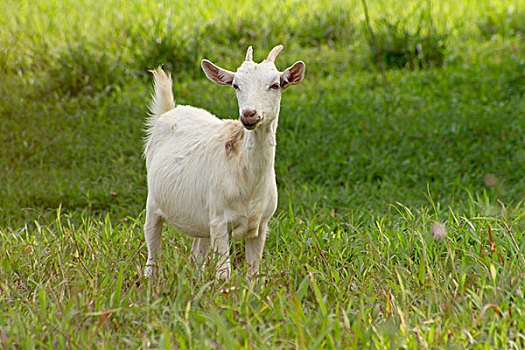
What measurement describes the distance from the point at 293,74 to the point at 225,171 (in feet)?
2.14

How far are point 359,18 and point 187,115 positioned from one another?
20.6 feet

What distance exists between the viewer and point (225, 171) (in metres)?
3.84

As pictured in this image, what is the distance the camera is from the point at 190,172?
4094 mm

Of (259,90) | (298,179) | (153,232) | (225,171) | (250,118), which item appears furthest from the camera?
(298,179)

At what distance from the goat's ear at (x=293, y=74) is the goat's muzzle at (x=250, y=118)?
1.18 feet

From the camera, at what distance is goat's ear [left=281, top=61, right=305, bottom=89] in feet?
12.0

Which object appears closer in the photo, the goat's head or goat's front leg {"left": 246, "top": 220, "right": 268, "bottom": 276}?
the goat's head

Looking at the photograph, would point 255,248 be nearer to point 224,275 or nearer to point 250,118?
point 224,275

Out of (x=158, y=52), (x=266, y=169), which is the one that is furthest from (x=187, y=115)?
(x=158, y=52)

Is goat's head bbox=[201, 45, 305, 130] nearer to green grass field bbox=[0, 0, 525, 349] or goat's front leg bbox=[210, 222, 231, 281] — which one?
goat's front leg bbox=[210, 222, 231, 281]

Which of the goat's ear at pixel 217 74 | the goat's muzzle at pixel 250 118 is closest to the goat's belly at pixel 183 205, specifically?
the goat's ear at pixel 217 74

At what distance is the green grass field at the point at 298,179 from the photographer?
125 inches

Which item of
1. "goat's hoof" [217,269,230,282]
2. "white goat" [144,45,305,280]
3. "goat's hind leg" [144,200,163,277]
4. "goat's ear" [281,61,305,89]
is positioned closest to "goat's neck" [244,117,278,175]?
"white goat" [144,45,305,280]

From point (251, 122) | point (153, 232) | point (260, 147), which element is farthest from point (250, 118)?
point (153, 232)
